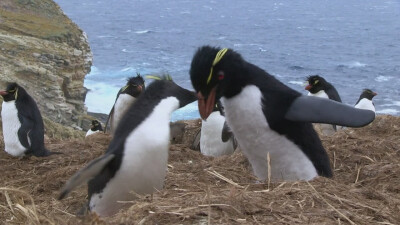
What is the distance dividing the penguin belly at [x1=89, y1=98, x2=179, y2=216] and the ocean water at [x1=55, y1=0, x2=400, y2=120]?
632 inches

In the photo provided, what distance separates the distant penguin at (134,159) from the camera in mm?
3475

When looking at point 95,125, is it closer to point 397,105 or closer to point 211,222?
point 211,222

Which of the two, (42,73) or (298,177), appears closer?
(298,177)

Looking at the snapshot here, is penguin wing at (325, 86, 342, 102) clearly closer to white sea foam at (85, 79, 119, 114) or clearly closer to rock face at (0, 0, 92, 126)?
rock face at (0, 0, 92, 126)

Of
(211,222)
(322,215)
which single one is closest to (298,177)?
(322,215)

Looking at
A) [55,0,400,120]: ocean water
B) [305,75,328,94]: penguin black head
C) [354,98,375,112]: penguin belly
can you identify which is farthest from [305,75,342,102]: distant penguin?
[55,0,400,120]: ocean water

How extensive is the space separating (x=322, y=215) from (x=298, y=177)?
1.07 meters

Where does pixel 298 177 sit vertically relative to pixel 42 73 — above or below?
above

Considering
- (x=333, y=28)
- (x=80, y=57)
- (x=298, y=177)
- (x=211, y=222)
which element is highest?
(x=211, y=222)

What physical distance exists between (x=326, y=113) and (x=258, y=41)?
196 ft

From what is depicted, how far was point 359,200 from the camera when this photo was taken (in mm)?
3010

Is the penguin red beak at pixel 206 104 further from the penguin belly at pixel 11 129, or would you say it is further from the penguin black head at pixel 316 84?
the penguin black head at pixel 316 84

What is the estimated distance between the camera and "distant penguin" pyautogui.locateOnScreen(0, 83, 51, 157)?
6801 mm

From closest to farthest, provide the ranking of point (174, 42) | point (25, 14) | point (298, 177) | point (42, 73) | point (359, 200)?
point (359, 200)
point (298, 177)
point (42, 73)
point (25, 14)
point (174, 42)
